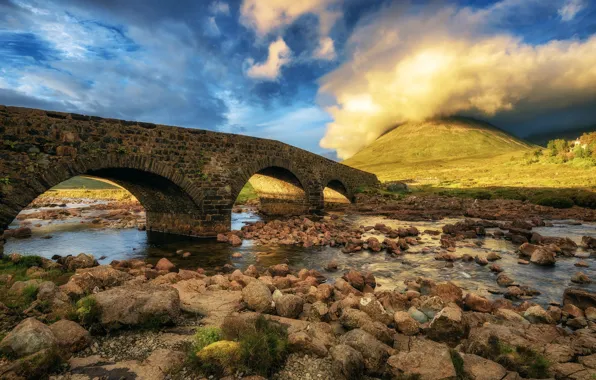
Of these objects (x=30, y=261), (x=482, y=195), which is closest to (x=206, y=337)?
(x=30, y=261)

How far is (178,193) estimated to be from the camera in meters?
14.7

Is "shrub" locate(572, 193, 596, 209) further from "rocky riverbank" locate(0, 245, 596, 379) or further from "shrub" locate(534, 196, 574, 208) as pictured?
"rocky riverbank" locate(0, 245, 596, 379)

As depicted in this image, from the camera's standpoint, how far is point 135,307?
4469 mm

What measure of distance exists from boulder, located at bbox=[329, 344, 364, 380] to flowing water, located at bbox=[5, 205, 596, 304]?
4.74m

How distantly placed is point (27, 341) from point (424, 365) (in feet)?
14.4

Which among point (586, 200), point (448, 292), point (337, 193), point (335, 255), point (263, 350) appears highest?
point (337, 193)

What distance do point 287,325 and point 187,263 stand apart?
737 cm

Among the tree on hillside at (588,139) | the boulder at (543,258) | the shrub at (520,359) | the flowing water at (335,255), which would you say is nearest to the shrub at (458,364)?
the shrub at (520,359)

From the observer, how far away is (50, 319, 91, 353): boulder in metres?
3.72

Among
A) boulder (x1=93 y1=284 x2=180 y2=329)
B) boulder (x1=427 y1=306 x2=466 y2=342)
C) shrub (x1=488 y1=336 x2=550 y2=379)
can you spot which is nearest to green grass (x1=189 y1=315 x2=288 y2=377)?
boulder (x1=93 y1=284 x2=180 y2=329)

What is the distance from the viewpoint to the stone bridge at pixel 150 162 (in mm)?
9227

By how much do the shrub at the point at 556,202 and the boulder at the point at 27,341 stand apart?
30457 mm

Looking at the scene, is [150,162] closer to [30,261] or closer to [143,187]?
[143,187]

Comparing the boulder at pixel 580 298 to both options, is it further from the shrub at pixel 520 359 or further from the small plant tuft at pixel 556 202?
the small plant tuft at pixel 556 202
